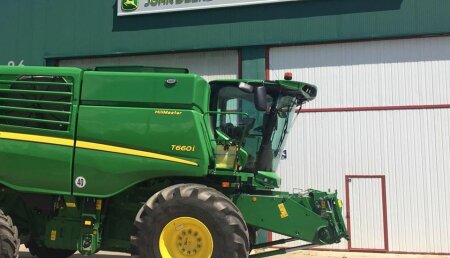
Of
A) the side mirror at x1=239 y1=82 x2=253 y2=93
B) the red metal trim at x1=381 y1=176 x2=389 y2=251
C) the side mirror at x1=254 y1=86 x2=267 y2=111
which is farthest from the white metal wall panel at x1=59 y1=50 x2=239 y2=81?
the side mirror at x1=254 y1=86 x2=267 y2=111

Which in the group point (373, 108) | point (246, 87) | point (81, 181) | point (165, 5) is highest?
point (165, 5)

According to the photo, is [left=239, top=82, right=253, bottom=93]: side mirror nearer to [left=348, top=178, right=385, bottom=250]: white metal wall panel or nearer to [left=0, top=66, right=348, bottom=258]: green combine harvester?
[left=0, top=66, right=348, bottom=258]: green combine harvester

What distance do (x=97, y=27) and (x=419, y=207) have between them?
10684 mm

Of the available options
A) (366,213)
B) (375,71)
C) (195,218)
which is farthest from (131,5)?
(195,218)

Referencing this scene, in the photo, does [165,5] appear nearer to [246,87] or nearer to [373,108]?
[373,108]

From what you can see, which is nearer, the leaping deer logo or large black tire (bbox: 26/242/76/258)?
large black tire (bbox: 26/242/76/258)

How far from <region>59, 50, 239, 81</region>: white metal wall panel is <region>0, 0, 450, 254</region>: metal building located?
0.03 metres

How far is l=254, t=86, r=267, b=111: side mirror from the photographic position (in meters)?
7.37

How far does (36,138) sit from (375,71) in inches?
358

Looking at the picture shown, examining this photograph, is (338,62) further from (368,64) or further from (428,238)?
(428,238)

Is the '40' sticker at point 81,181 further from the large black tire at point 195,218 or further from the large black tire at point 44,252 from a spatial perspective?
the large black tire at point 44,252

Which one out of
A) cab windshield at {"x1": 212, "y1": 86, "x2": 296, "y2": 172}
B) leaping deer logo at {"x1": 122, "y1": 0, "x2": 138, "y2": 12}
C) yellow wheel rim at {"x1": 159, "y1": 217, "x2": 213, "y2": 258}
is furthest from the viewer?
leaping deer logo at {"x1": 122, "y1": 0, "x2": 138, "y2": 12}

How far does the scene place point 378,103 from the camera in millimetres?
12922

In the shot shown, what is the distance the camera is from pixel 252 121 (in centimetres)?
771
